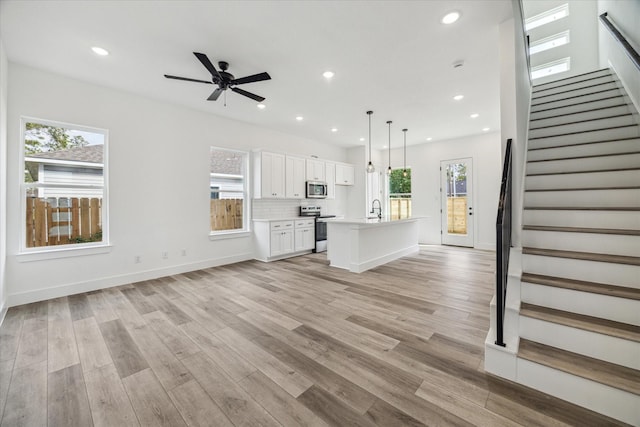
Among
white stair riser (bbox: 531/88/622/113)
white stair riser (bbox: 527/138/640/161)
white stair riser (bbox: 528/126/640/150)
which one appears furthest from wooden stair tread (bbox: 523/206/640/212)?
white stair riser (bbox: 531/88/622/113)

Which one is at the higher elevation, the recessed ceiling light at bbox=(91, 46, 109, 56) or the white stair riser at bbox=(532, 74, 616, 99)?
the white stair riser at bbox=(532, 74, 616, 99)

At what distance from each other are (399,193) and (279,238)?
15.5 ft

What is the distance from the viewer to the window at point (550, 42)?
17.9 feet

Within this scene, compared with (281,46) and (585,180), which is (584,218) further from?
(281,46)

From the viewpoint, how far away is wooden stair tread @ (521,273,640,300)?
1.62 m

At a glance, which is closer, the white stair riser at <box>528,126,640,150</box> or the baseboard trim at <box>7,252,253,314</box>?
the white stair riser at <box>528,126,640,150</box>

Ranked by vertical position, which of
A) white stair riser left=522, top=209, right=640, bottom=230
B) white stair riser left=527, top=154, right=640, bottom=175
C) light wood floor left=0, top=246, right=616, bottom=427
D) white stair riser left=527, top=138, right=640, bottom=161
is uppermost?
white stair riser left=527, top=138, right=640, bottom=161

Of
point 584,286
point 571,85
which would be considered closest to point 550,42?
point 571,85

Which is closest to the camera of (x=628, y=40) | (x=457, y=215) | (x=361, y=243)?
(x=628, y=40)

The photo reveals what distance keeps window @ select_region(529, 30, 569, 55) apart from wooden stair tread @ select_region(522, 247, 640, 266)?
6115 millimetres

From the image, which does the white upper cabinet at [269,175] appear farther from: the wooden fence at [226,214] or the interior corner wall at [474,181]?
the interior corner wall at [474,181]

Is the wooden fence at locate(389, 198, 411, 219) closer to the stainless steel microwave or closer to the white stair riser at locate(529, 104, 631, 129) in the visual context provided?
the stainless steel microwave

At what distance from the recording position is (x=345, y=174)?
25.9ft

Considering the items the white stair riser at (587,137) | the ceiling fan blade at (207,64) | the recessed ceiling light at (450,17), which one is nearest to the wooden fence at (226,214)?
the ceiling fan blade at (207,64)
